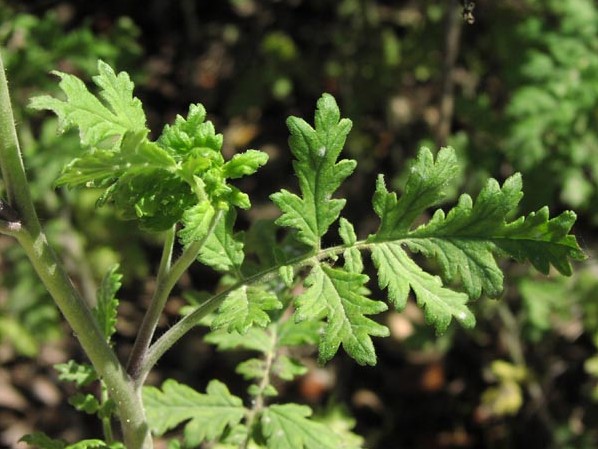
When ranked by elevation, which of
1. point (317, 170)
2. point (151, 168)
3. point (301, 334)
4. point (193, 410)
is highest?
point (151, 168)

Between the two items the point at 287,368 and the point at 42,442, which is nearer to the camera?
the point at 42,442

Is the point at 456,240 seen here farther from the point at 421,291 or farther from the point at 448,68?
the point at 448,68

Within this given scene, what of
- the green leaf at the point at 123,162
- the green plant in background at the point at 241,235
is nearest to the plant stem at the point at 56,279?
the green plant in background at the point at 241,235

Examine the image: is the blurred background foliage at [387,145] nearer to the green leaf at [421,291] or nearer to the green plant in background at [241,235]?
the green plant in background at [241,235]

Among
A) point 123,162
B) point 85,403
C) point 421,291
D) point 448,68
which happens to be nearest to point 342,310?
point 421,291

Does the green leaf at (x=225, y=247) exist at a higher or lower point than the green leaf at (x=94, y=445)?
higher

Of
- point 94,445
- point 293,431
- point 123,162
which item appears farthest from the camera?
point 293,431

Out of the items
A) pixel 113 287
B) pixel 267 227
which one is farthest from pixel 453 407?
pixel 113 287

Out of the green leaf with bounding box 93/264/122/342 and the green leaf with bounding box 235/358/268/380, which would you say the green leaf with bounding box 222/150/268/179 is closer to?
the green leaf with bounding box 93/264/122/342

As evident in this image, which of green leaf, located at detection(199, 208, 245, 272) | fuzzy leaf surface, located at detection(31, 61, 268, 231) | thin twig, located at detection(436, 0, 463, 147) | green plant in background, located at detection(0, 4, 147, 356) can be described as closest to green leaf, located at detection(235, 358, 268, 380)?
green leaf, located at detection(199, 208, 245, 272)
